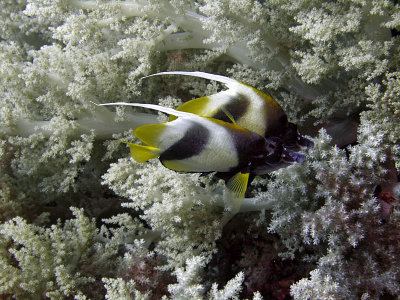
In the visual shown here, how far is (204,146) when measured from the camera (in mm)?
1363

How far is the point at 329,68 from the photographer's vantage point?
7.66 ft

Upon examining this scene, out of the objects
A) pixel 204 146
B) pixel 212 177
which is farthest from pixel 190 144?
pixel 212 177

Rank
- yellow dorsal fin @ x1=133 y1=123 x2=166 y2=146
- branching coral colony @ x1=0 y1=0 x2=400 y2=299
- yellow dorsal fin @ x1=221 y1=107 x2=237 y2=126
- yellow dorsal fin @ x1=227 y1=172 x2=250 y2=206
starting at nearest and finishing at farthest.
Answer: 1. yellow dorsal fin @ x1=133 y1=123 x2=166 y2=146
2. yellow dorsal fin @ x1=221 y1=107 x2=237 y2=126
3. yellow dorsal fin @ x1=227 y1=172 x2=250 y2=206
4. branching coral colony @ x1=0 y1=0 x2=400 y2=299

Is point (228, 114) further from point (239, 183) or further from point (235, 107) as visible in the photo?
point (239, 183)

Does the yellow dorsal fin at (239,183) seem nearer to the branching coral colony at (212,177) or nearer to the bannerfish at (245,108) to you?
the bannerfish at (245,108)

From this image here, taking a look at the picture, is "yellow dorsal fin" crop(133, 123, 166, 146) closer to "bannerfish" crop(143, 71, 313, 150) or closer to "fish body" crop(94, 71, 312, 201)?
"fish body" crop(94, 71, 312, 201)

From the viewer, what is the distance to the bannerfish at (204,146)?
1.32m

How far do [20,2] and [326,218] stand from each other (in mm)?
4221

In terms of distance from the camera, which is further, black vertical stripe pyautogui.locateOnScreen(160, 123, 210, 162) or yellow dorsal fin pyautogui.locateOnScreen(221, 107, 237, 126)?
yellow dorsal fin pyautogui.locateOnScreen(221, 107, 237, 126)

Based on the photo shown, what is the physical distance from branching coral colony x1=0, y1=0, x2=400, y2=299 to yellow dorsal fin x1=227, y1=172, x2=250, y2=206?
764mm

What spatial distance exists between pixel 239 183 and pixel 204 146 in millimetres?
303

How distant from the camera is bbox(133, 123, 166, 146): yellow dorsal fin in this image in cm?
131

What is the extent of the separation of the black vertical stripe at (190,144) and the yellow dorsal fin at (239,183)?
28cm

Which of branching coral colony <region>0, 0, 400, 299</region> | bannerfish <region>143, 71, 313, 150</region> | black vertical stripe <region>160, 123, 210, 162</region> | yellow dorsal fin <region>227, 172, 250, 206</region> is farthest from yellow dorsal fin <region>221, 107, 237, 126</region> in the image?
branching coral colony <region>0, 0, 400, 299</region>
